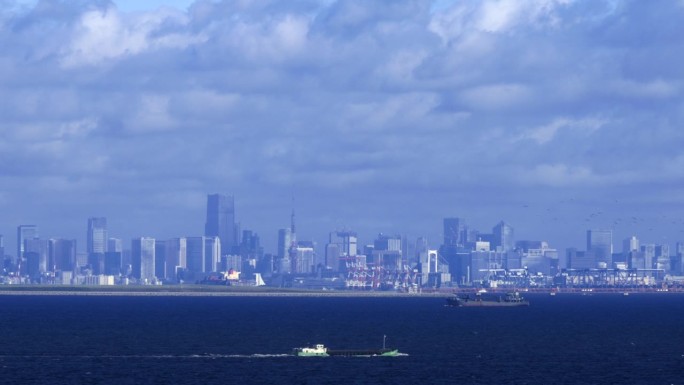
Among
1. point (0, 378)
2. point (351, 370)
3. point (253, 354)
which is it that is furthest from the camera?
point (253, 354)

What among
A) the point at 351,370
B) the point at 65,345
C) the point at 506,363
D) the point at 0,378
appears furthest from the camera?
the point at 65,345

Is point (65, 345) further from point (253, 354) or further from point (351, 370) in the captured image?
point (351, 370)

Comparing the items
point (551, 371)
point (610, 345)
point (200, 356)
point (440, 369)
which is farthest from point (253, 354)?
point (610, 345)

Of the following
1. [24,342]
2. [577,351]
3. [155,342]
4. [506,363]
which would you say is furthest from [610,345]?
[24,342]

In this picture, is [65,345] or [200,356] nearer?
[200,356]

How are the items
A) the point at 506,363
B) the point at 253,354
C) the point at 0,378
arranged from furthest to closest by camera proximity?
the point at 253,354 < the point at 506,363 < the point at 0,378

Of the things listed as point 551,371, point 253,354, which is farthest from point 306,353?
point 551,371

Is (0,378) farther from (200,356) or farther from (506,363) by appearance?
(506,363)

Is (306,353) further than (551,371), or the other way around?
(306,353)

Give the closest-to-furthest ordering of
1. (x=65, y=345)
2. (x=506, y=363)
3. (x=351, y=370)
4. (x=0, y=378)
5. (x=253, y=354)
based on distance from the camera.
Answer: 1. (x=0, y=378)
2. (x=351, y=370)
3. (x=506, y=363)
4. (x=253, y=354)
5. (x=65, y=345)
